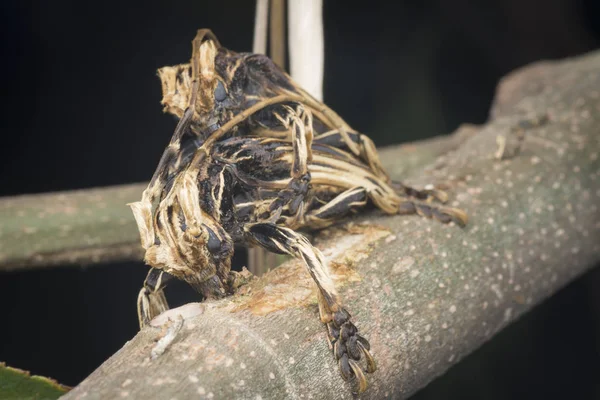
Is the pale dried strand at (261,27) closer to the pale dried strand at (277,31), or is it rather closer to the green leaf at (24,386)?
the pale dried strand at (277,31)

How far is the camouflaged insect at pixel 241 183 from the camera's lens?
84 cm

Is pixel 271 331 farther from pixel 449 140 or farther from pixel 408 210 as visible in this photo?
pixel 449 140

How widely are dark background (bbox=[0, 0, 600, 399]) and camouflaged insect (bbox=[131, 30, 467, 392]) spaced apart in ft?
1.76

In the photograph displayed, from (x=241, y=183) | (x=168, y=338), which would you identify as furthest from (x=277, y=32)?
(x=168, y=338)

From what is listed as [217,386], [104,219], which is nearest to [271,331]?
[217,386]

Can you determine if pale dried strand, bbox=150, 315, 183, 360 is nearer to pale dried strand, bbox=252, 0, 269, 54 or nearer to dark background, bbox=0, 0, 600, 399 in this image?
pale dried strand, bbox=252, 0, 269, 54

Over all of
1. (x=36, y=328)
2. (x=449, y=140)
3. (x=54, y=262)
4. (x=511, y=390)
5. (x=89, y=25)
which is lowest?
(x=511, y=390)

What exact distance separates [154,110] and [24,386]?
1.15 metres

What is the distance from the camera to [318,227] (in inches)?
42.4

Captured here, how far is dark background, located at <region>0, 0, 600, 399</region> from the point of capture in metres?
1.73

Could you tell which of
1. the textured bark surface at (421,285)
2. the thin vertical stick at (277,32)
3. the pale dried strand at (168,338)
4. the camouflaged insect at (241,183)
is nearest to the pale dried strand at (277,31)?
the thin vertical stick at (277,32)

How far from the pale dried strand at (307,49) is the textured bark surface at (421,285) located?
32 cm

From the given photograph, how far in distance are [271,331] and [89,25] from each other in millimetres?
1275

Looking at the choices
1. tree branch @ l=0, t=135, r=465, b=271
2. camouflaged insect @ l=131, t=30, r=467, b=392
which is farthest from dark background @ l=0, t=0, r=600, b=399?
camouflaged insect @ l=131, t=30, r=467, b=392
